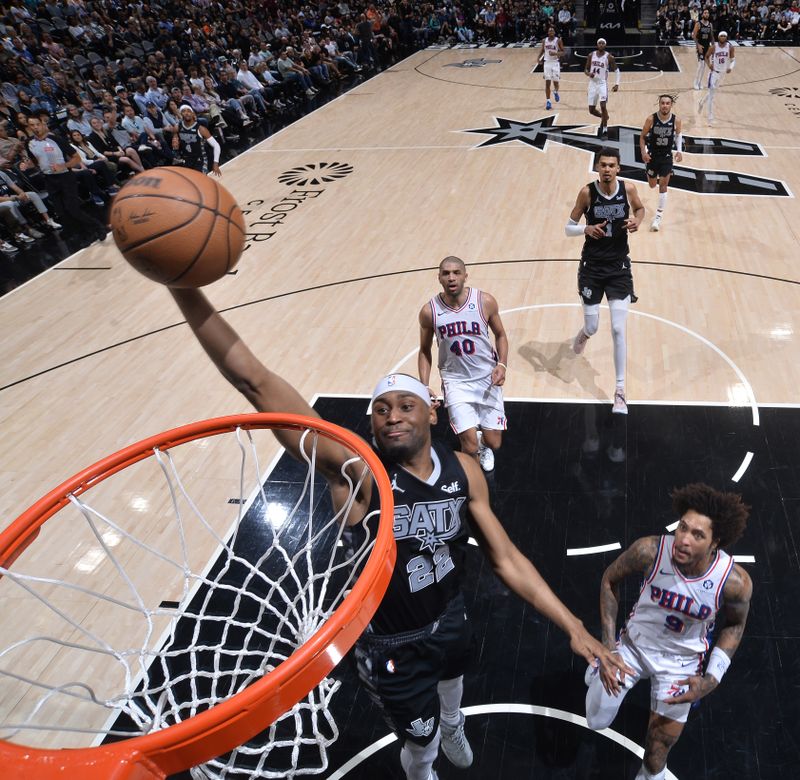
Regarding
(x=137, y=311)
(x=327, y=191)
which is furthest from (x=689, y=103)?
(x=137, y=311)

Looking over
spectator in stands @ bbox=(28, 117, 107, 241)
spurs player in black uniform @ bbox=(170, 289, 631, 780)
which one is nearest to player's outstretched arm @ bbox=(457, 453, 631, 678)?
spurs player in black uniform @ bbox=(170, 289, 631, 780)

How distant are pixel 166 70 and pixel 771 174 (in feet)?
38.7

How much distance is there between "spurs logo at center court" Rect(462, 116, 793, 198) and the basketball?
31.0 ft

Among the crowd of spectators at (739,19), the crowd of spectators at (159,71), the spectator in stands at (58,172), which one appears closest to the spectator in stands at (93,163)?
the crowd of spectators at (159,71)

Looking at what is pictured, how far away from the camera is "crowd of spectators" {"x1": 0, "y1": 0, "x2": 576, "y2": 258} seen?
10.7 m

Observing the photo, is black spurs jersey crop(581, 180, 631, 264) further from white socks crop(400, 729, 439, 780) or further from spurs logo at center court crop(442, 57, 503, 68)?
spurs logo at center court crop(442, 57, 503, 68)

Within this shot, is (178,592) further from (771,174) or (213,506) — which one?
(771,174)

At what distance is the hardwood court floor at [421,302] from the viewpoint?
6031 mm

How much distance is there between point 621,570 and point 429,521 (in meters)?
1.02

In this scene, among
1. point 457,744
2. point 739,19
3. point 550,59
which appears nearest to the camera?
point 457,744

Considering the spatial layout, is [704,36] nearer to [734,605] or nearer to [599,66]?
[599,66]

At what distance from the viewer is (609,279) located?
564 cm

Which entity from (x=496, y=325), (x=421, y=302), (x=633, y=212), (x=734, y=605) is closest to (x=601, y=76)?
(x=421, y=302)

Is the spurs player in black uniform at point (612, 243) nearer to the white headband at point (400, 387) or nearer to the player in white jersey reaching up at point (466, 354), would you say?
the player in white jersey reaching up at point (466, 354)
